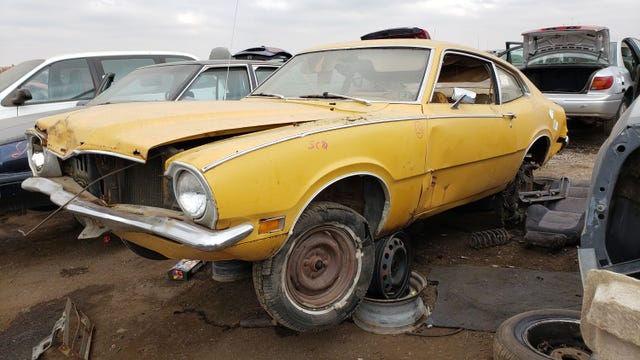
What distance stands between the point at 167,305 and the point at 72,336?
0.60 m

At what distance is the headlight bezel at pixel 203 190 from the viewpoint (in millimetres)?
2166

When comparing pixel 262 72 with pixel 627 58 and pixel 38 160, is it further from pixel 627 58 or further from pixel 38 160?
pixel 627 58

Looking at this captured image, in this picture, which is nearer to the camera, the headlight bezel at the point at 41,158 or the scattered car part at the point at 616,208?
the scattered car part at the point at 616,208

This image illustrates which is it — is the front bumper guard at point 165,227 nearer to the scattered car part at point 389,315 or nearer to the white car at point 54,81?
the scattered car part at point 389,315

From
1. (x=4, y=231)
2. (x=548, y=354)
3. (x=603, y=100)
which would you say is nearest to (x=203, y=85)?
(x=4, y=231)

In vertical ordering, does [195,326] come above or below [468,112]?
below

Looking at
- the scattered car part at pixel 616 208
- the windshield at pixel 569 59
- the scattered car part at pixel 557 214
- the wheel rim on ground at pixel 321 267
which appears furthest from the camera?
the windshield at pixel 569 59

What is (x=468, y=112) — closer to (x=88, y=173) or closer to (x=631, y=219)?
(x=631, y=219)

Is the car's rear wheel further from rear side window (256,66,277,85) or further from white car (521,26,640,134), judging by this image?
white car (521,26,640,134)

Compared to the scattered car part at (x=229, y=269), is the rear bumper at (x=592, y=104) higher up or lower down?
higher up

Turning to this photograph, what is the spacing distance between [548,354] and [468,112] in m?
1.77

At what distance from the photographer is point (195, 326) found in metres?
3.09

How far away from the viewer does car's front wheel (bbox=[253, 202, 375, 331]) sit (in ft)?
8.20

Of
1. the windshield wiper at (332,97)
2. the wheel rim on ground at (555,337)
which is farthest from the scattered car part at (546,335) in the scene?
the windshield wiper at (332,97)
